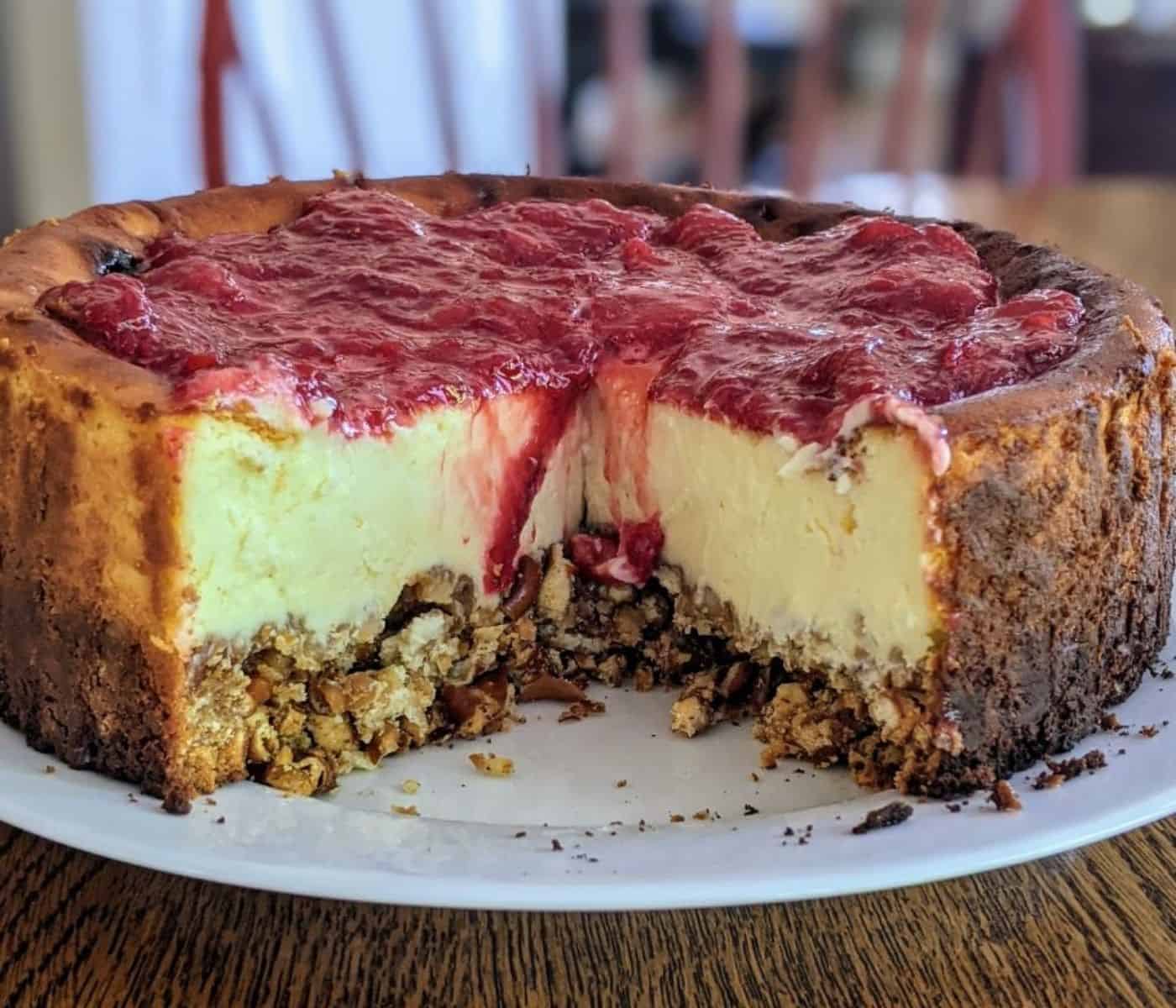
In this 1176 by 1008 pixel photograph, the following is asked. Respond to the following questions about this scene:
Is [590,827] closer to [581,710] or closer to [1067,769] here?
[581,710]

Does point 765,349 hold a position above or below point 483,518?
above

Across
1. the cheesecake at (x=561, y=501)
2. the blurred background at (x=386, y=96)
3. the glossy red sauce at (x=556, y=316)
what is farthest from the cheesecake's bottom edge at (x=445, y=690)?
the blurred background at (x=386, y=96)

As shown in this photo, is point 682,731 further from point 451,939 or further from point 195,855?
point 195,855

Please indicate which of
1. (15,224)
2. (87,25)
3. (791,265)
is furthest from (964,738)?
(15,224)

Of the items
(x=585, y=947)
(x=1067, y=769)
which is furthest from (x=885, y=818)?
(x=585, y=947)

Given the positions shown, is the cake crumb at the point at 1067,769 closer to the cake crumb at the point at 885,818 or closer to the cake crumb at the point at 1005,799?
the cake crumb at the point at 1005,799
